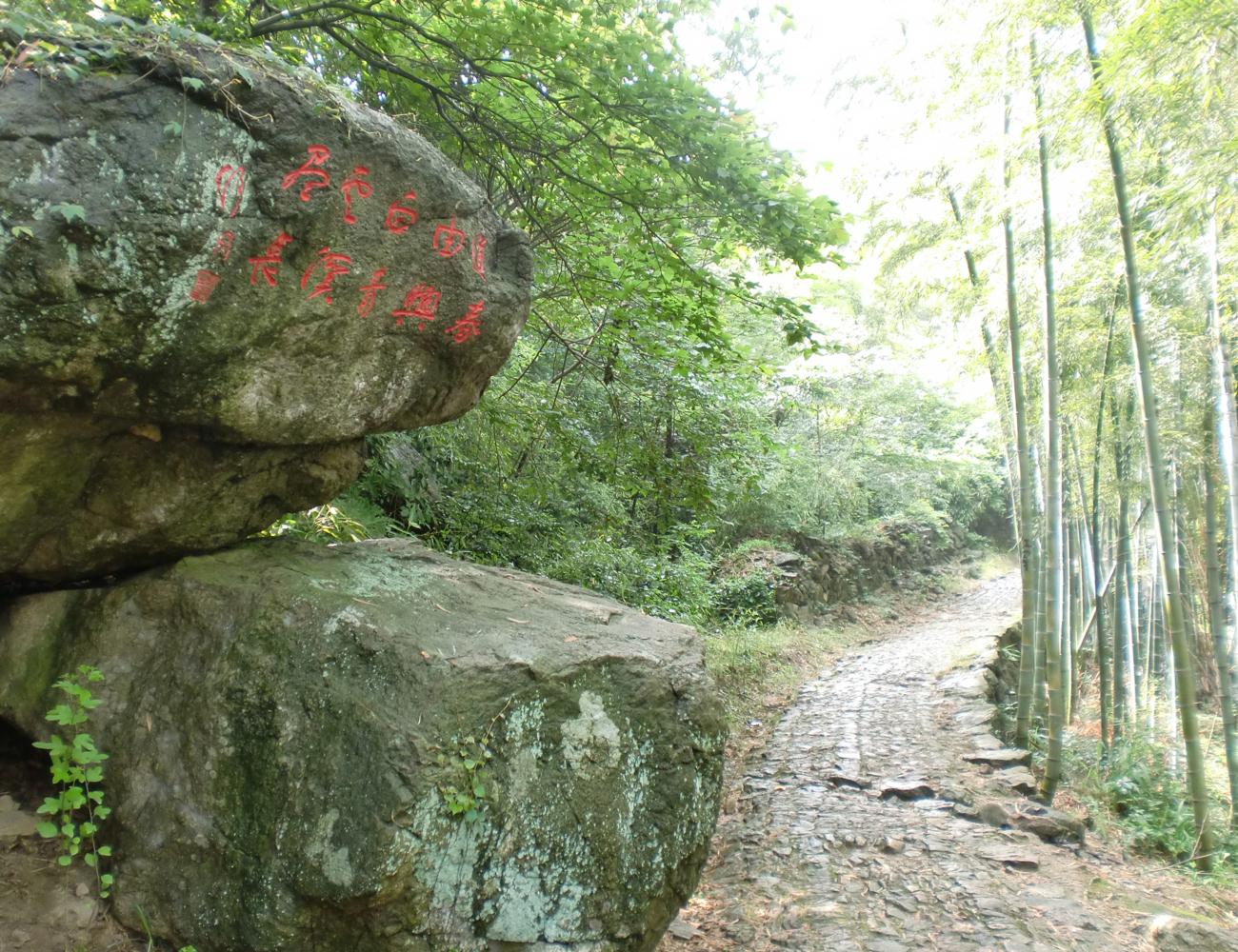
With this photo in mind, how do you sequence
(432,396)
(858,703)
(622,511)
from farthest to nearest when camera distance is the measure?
(858,703), (622,511), (432,396)

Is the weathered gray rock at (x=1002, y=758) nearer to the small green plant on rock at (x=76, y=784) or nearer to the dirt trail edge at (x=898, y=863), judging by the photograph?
the dirt trail edge at (x=898, y=863)

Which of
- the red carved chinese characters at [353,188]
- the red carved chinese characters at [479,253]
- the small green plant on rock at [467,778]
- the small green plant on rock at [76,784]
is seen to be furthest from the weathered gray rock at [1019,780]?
the red carved chinese characters at [353,188]

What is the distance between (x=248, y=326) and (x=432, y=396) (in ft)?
2.88

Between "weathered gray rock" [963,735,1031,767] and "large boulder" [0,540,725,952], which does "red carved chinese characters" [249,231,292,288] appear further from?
"weathered gray rock" [963,735,1031,767]

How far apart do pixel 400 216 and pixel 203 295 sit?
0.79 meters

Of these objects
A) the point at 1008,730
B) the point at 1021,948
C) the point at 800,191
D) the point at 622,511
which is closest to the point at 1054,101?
the point at 800,191

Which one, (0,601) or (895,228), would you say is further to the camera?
(895,228)

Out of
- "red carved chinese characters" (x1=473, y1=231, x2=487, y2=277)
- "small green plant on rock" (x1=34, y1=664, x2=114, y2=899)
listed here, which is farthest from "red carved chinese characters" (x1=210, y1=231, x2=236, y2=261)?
"small green plant on rock" (x1=34, y1=664, x2=114, y2=899)

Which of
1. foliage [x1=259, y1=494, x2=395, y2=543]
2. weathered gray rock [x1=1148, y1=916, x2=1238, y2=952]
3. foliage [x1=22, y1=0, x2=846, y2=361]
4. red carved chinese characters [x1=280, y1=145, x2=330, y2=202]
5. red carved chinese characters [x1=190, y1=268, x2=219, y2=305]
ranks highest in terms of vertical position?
foliage [x1=22, y1=0, x2=846, y2=361]

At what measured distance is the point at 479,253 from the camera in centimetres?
324

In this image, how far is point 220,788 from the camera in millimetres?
2510

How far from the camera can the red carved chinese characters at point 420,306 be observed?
299 cm

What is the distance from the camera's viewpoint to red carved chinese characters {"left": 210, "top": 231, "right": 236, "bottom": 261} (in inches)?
99.0

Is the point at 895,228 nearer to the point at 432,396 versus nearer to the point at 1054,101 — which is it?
the point at 1054,101
